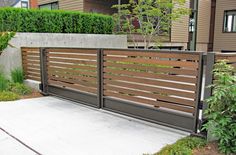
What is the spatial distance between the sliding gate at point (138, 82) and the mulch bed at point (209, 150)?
0.45 m

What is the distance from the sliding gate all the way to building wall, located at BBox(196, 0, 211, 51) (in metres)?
12.9

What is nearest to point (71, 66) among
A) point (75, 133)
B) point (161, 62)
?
point (75, 133)

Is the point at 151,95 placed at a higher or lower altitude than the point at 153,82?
lower

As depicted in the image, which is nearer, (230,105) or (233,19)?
(230,105)

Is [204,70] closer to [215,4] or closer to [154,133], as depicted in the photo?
[154,133]

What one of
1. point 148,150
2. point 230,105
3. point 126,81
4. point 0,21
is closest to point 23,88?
point 0,21

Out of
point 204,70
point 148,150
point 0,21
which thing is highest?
point 0,21

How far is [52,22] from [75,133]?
6398 mm

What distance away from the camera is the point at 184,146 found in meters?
3.41

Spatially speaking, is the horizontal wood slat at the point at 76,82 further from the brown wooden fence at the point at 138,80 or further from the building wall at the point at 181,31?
the building wall at the point at 181,31

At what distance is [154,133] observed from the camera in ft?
13.2

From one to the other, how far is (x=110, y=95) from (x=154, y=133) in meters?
1.43

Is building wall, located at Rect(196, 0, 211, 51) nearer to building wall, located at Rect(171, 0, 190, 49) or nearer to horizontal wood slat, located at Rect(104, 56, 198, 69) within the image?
building wall, located at Rect(171, 0, 190, 49)

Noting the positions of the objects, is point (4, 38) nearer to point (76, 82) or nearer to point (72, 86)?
point (72, 86)
